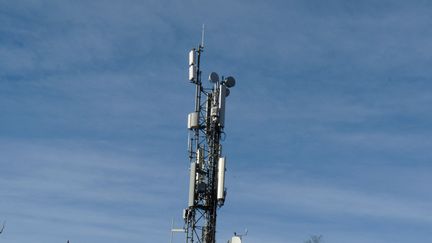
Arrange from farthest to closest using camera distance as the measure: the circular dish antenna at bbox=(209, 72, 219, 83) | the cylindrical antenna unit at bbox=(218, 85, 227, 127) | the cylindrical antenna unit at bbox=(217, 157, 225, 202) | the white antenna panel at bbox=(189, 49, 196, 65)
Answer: the white antenna panel at bbox=(189, 49, 196, 65) < the circular dish antenna at bbox=(209, 72, 219, 83) < the cylindrical antenna unit at bbox=(218, 85, 227, 127) < the cylindrical antenna unit at bbox=(217, 157, 225, 202)

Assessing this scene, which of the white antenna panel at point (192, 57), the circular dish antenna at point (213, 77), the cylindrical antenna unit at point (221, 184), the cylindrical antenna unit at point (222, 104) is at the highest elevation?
the white antenna panel at point (192, 57)

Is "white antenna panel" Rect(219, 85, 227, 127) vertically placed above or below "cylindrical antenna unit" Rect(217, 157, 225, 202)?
above

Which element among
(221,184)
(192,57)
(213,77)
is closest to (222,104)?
(213,77)

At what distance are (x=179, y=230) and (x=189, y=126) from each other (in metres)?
8.45

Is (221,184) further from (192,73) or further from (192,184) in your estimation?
(192,73)

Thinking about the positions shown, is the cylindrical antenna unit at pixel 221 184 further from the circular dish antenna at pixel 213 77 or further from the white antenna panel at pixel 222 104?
the circular dish antenna at pixel 213 77

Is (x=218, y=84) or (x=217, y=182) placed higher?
(x=218, y=84)

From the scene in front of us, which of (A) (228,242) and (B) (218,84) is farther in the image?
(B) (218,84)

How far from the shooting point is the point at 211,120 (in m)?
75.4

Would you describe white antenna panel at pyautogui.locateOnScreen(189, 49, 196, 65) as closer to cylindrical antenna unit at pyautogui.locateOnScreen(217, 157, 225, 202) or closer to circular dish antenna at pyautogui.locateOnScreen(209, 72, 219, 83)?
circular dish antenna at pyautogui.locateOnScreen(209, 72, 219, 83)

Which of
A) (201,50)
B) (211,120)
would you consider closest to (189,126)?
(211,120)

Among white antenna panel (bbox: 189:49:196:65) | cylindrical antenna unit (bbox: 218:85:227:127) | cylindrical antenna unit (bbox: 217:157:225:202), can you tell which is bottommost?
cylindrical antenna unit (bbox: 217:157:225:202)

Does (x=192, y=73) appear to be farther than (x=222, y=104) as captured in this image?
Yes

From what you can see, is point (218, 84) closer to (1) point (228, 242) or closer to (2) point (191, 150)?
(2) point (191, 150)
